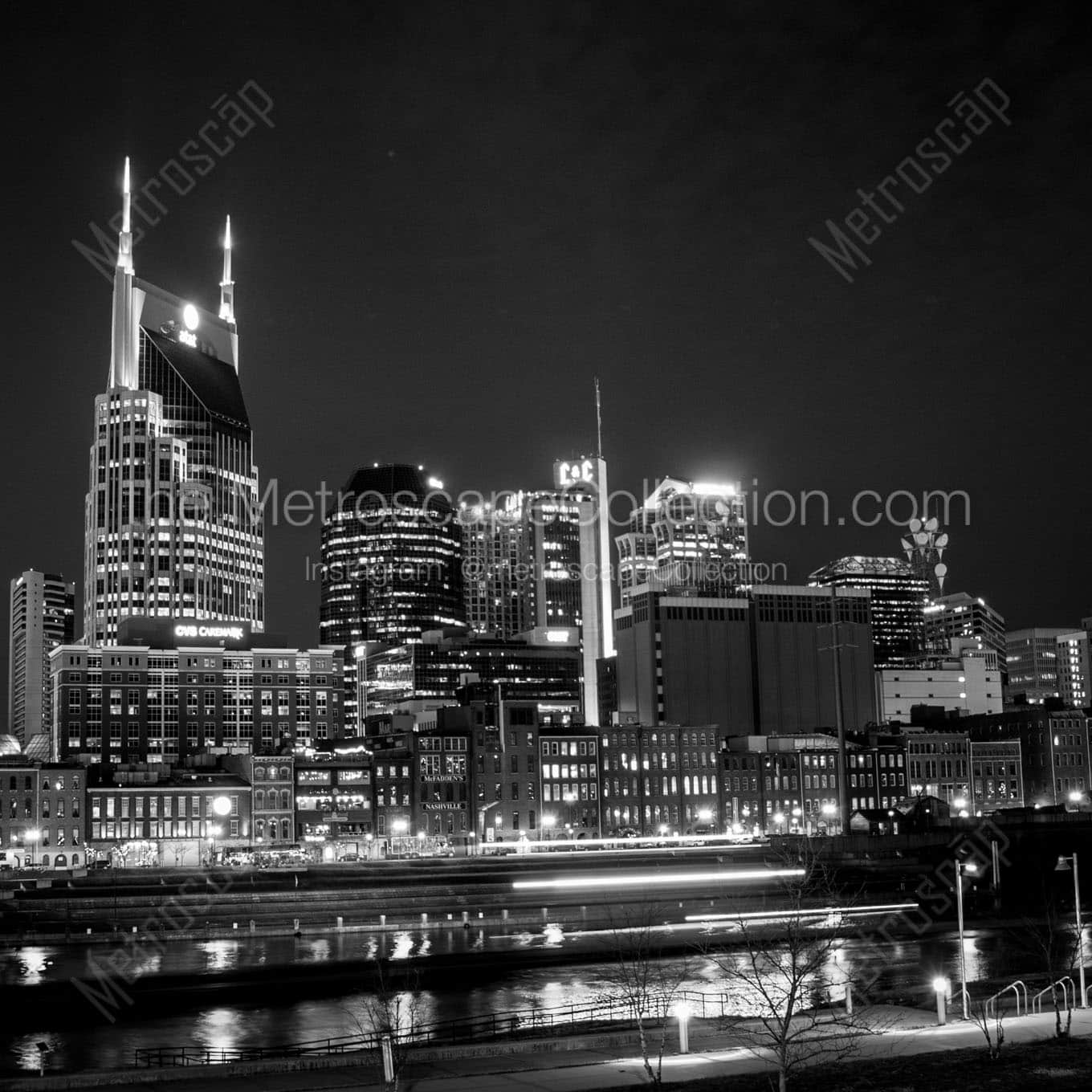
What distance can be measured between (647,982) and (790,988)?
26.6 ft

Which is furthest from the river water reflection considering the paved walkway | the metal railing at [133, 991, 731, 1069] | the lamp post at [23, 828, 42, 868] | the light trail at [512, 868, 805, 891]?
the lamp post at [23, 828, 42, 868]

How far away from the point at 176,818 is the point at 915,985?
109435mm

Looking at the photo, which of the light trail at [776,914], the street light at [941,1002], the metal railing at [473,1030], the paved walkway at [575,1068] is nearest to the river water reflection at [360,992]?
the metal railing at [473,1030]

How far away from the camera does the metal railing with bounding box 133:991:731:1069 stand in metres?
50.3

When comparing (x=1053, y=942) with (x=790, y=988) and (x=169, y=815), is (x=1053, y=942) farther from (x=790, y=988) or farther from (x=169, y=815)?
(x=169, y=815)

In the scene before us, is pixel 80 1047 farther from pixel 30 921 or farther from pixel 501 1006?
pixel 30 921

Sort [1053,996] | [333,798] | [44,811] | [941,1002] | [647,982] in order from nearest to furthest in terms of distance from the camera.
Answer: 1. [941,1002]
2. [1053,996]
3. [647,982]
4. [44,811]
5. [333,798]

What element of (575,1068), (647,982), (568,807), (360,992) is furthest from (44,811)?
(575,1068)

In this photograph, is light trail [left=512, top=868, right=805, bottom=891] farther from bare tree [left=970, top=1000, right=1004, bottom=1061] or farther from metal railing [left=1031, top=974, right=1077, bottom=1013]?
bare tree [left=970, top=1000, right=1004, bottom=1061]

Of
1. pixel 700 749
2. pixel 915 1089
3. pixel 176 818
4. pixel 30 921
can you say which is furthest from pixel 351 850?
pixel 915 1089

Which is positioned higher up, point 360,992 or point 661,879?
point 661,879

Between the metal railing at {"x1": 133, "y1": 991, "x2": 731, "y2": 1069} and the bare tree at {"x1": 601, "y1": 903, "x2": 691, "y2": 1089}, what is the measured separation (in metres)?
0.18

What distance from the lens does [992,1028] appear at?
151 feet

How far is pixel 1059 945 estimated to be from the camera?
90062 millimetres
